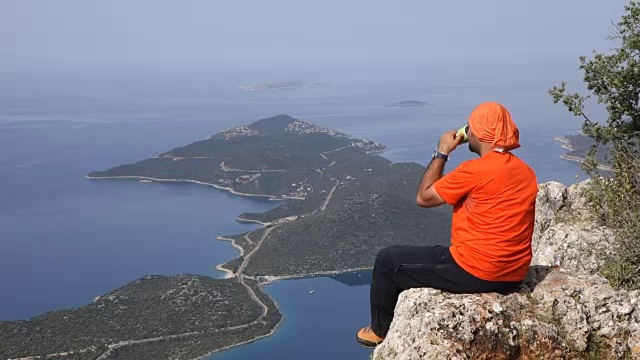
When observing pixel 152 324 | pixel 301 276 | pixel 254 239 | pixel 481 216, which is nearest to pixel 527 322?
pixel 481 216

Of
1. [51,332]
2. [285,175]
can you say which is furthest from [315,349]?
[285,175]

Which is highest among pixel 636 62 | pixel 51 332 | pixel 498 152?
pixel 636 62

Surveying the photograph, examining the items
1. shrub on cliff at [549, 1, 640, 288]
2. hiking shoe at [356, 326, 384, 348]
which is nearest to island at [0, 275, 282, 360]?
shrub on cliff at [549, 1, 640, 288]

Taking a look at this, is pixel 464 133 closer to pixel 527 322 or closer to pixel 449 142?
pixel 449 142

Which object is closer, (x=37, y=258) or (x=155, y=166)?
(x=37, y=258)

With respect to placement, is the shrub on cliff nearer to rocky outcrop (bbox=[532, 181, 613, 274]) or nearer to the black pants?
rocky outcrop (bbox=[532, 181, 613, 274])

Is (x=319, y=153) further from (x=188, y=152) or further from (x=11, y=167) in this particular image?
(x=11, y=167)
